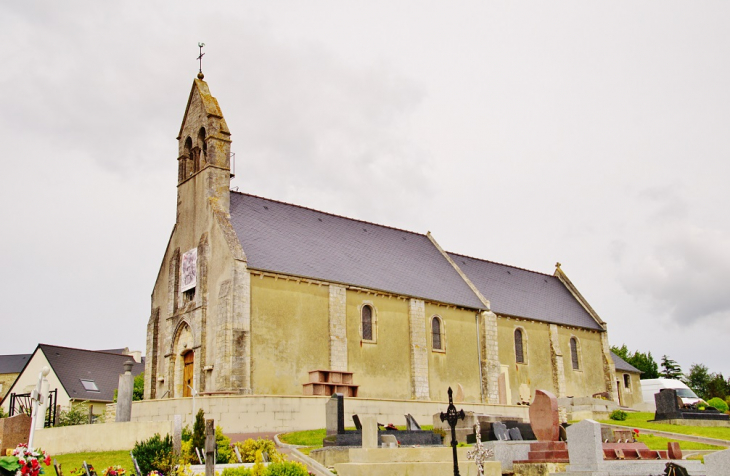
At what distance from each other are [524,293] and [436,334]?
11558 mm

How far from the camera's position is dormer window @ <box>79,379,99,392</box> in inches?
1961

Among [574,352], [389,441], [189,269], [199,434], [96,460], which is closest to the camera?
[199,434]

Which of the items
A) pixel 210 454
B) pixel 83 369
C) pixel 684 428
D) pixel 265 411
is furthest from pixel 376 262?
pixel 83 369

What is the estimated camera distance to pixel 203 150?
35750mm

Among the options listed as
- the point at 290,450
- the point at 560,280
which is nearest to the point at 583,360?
the point at 560,280

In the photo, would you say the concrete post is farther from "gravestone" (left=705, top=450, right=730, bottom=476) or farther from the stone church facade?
"gravestone" (left=705, top=450, right=730, bottom=476)

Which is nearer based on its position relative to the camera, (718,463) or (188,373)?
(718,463)

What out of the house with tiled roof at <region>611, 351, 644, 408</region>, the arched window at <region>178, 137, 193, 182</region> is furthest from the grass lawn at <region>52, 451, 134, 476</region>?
the house with tiled roof at <region>611, 351, 644, 408</region>

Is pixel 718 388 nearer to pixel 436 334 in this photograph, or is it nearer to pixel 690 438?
pixel 436 334

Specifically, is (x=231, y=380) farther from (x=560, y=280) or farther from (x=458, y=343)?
(x=560, y=280)

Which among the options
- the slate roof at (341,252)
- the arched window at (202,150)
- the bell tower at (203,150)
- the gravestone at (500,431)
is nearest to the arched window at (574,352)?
the slate roof at (341,252)

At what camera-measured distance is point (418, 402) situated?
31.2 meters

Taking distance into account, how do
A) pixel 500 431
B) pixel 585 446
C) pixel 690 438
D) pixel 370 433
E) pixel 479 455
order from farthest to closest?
pixel 690 438 → pixel 500 431 → pixel 370 433 → pixel 585 446 → pixel 479 455

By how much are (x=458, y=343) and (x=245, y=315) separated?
13.6 meters
